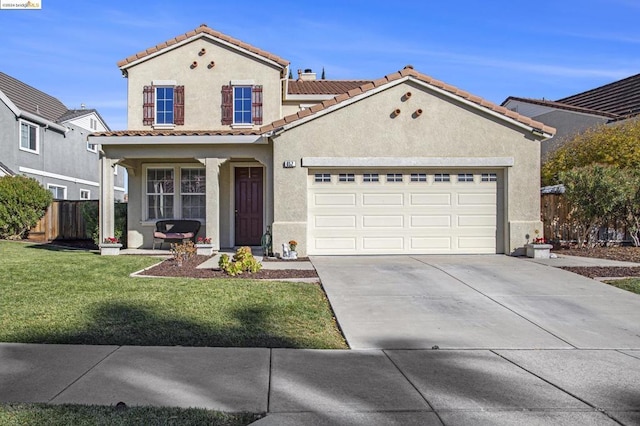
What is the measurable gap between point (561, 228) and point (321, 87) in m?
9.83

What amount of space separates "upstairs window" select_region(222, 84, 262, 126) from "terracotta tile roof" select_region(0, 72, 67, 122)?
484 inches

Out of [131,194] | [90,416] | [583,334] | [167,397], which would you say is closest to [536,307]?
[583,334]

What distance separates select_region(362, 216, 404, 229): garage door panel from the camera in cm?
1379

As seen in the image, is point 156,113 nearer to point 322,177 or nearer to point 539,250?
point 322,177

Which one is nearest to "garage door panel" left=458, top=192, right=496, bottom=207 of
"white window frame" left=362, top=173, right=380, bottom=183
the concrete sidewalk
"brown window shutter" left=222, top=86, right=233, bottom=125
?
"white window frame" left=362, top=173, right=380, bottom=183

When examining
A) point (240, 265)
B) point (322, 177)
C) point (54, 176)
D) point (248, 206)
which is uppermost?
point (54, 176)

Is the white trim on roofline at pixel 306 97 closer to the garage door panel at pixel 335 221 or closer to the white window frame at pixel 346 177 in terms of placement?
the white window frame at pixel 346 177

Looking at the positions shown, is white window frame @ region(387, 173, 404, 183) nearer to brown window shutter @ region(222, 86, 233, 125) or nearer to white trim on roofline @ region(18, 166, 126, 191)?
brown window shutter @ region(222, 86, 233, 125)

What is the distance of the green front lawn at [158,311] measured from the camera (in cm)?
614

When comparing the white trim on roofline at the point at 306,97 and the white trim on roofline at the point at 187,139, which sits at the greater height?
the white trim on roofline at the point at 306,97

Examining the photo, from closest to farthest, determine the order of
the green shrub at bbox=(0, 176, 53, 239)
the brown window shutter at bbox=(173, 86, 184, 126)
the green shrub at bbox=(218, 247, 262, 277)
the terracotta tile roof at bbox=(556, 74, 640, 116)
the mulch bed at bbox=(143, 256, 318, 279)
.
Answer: the mulch bed at bbox=(143, 256, 318, 279)
the green shrub at bbox=(218, 247, 262, 277)
the brown window shutter at bbox=(173, 86, 184, 126)
the green shrub at bbox=(0, 176, 53, 239)
the terracotta tile roof at bbox=(556, 74, 640, 116)

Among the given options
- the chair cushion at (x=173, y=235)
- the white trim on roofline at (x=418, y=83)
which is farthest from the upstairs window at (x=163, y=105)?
the white trim on roofline at (x=418, y=83)

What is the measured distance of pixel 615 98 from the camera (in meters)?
24.7

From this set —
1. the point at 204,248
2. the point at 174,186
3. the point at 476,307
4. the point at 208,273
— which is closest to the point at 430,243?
the point at 476,307
